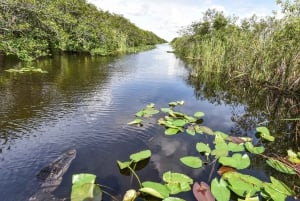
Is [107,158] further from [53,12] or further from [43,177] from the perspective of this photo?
[53,12]

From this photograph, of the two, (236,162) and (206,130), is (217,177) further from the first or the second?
(206,130)

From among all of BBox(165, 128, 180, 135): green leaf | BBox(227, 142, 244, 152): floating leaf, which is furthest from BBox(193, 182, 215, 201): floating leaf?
BBox(165, 128, 180, 135): green leaf

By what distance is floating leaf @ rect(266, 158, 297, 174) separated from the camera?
13.4 feet

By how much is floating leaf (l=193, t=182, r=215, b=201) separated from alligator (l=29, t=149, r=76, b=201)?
5.39 ft

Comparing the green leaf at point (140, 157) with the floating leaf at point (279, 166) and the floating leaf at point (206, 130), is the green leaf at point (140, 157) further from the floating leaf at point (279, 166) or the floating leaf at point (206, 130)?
the floating leaf at point (279, 166)

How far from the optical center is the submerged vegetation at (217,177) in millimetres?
3158

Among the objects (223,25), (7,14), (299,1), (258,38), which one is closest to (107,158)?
(299,1)

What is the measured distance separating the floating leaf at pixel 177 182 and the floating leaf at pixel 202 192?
0.10 m

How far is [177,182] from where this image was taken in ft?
11.3

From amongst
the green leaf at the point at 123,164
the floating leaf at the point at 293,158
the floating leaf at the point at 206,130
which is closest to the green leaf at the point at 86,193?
the green leaf at the point at 123,164

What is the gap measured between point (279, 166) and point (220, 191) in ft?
5.04

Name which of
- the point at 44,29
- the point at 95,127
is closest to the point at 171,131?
the point at 95,127

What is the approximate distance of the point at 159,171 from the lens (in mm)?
3959

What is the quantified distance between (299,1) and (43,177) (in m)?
8.85
